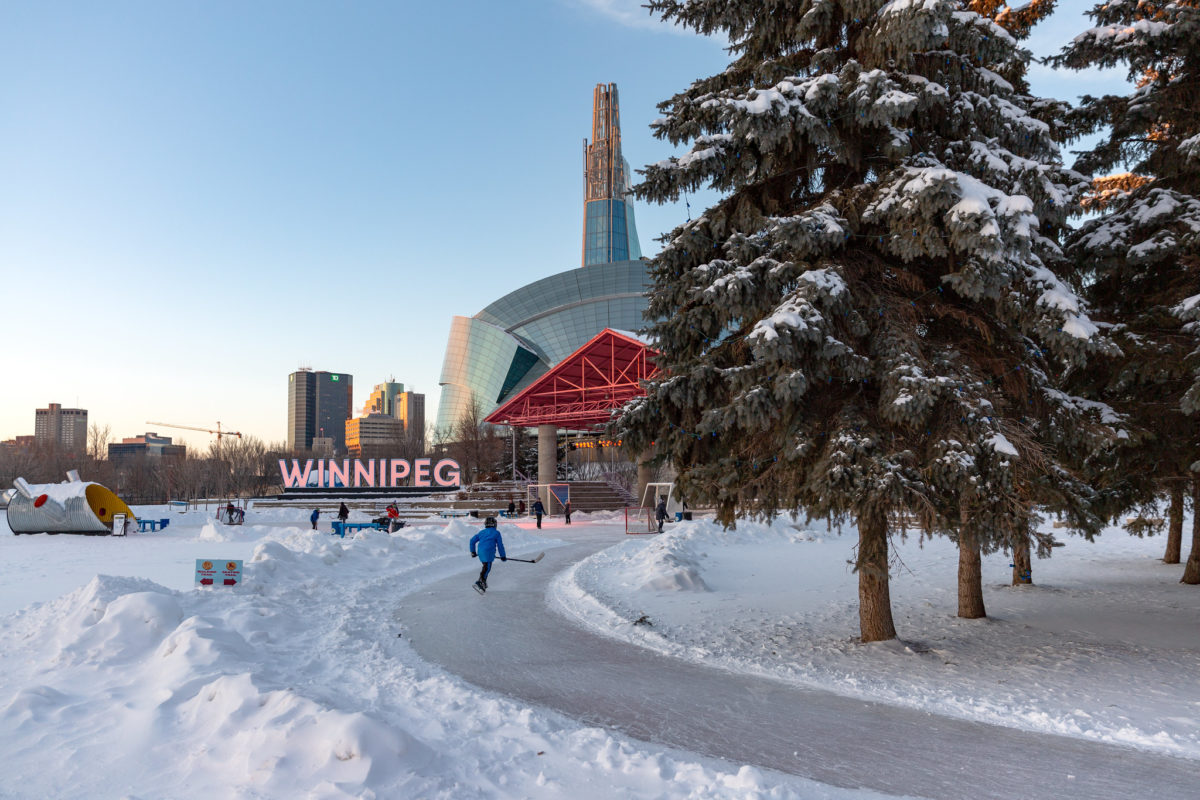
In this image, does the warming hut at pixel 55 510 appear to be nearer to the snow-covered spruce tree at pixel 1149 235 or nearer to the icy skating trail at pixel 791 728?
the icy skating trail at pixel 791 728

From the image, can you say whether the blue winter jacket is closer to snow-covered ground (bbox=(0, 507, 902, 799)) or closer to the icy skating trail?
snow-covered ground (bbox=(0, 507, 902, 799))

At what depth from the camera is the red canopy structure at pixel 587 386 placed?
119 feet

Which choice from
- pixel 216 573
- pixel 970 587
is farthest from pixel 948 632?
pixel 216 573

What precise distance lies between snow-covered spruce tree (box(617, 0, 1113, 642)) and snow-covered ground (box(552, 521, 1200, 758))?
4.06ft

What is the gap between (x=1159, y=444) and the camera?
920cm

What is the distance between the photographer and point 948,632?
9.57 metres

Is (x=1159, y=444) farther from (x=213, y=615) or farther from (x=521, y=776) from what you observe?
(x=213, y=615)

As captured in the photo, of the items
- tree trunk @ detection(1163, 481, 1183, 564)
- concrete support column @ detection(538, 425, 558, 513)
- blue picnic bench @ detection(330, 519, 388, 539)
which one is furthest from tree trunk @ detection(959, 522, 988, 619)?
concrete support column @ detection(538, 425, 558, 513)

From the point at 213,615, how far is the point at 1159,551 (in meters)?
25.3

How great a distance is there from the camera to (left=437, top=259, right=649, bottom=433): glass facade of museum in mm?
90625

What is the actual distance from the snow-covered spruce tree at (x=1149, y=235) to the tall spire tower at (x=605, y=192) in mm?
136527

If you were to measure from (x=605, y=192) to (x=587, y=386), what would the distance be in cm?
11646

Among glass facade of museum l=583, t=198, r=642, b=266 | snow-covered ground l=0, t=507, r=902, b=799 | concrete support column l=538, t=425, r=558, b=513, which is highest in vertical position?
glass facade of museum l=583, t=198, r=642, b=266

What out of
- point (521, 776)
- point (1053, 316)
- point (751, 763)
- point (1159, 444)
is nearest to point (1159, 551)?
point (1159, 444)
